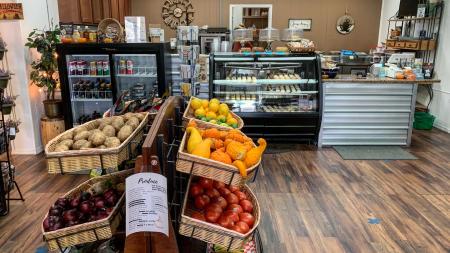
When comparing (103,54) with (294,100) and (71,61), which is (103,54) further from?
(294,100)

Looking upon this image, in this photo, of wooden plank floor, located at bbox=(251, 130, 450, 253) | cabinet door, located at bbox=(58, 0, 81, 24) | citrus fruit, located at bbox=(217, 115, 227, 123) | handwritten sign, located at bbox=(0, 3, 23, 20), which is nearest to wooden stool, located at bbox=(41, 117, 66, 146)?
handwritten sign, located at bbox=(0, 3, 23, 20)

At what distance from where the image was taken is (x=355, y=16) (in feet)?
33.1

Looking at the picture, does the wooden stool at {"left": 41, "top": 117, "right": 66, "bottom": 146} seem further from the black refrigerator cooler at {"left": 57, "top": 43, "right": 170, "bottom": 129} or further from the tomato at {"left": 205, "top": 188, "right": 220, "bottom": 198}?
the tomato at {"left": 205, "top": 188, "right": 220, "bottom": 198}

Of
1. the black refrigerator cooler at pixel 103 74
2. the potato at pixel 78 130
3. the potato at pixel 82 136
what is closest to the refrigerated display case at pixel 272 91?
the black refrigerator cooler at pixel 103 74

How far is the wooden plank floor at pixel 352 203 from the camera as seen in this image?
2.92 m

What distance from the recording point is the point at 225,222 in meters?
1.66

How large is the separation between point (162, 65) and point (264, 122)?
5.52ft

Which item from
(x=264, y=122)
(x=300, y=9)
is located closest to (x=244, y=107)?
(x=264, y=122)

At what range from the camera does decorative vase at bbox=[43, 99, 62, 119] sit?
196 inches

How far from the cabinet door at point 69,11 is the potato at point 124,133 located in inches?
183

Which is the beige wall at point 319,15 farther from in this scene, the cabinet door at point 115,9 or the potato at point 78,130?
the potato at point 78,130

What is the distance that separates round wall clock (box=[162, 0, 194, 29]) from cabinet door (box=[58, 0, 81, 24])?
14.7 feet

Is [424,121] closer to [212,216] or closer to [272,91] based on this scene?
[272,91]

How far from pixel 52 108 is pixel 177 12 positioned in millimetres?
6124
